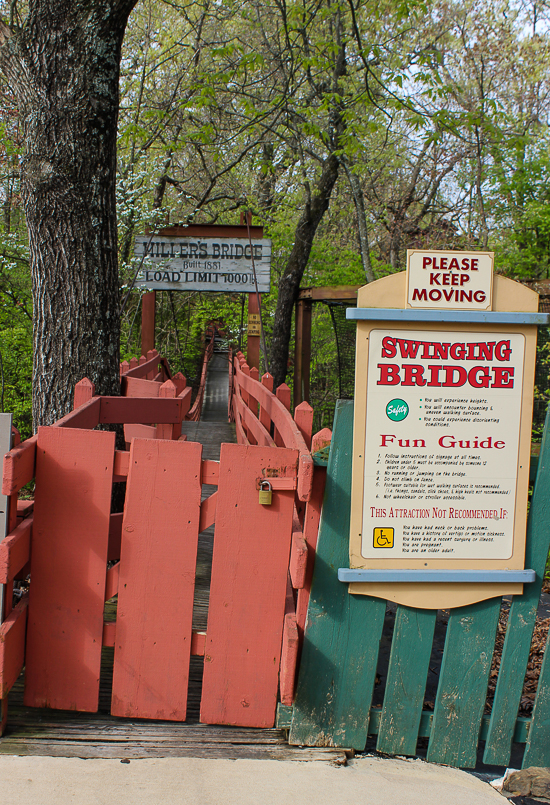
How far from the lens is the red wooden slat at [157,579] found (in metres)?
2.43

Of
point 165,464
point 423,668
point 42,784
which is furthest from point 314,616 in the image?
point 42,784

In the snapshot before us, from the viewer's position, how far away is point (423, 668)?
2.50m

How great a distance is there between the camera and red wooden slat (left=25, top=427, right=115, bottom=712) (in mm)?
2428

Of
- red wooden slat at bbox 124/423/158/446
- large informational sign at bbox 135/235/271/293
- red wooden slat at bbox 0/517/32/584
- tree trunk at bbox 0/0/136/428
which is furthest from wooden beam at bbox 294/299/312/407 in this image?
red wooden slat at bbox 0/517/32/584

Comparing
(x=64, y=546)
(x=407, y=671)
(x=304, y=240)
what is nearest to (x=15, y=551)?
(x=64, y=546)

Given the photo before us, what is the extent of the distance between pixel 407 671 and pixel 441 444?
3.18ft

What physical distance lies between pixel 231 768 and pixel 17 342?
1265 cm

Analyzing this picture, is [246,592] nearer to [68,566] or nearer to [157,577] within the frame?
[157,577]

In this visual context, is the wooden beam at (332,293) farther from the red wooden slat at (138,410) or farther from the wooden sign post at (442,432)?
the wooden sign post at (442,432)

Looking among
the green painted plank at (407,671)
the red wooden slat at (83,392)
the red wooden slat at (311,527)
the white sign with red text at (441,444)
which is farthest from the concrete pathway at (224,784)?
the red wooden slat at (83,392)

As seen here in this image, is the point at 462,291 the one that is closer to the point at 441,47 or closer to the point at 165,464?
the point at 165,464

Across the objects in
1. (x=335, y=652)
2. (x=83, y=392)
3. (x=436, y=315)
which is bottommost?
(x=335, y=652)

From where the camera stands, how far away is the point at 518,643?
2480 mm

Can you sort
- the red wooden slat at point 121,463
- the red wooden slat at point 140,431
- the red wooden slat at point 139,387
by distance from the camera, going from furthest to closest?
1. the red wooden slat at point 139,387
2. the red wooden slat at point 140,431
3. the red wooden slat at point 121,463
